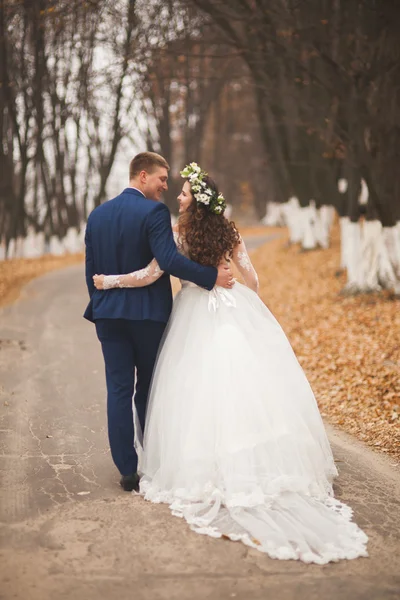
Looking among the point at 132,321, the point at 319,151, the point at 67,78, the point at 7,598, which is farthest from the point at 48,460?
the point at 67,78

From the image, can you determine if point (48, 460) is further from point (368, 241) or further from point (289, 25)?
point (368, 241)

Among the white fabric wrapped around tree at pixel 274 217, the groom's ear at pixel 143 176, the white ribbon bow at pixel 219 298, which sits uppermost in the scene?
the groom's ear at pixel 143 176

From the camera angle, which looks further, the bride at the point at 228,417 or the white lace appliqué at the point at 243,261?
the white lace appliqué at the point at 243,261

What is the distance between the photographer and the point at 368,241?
15.8 meters

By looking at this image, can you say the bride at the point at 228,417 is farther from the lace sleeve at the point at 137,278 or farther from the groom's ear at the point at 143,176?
the groom's ear at the point at 143,176

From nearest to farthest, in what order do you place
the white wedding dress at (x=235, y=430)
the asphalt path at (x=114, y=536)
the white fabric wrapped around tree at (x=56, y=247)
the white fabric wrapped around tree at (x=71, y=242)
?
the asphalt path at (x=114, y=536)
the white wedding dress at (x=235, y=430)
the white fabric wrapped around tree at (x=56, y=247)
the white fabric wrapped around tree at (x=71, y=242)

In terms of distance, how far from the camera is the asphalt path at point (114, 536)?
154 inches

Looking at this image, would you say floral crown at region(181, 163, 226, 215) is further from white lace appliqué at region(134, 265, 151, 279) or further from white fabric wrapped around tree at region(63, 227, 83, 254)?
white fabric wrapped around tree at region(63, 227, 83, 254)

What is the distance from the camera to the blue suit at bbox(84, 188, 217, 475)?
5.46 meters

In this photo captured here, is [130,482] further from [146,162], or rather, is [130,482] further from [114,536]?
[146,162]

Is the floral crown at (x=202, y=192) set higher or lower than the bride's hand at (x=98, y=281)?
higher

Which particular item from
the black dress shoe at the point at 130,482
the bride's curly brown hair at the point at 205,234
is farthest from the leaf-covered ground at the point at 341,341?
the bride's curly brown hair at the point at 205,234

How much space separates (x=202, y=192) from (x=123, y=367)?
4.75 ft

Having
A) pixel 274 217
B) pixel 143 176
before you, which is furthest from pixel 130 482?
pixel 274 217
